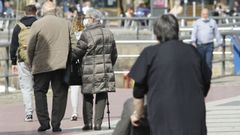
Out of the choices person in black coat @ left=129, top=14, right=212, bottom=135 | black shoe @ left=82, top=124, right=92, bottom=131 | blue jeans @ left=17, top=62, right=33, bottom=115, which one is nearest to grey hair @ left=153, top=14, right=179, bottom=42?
person in black coat @ left=129, top=14, right=212, bottom=135

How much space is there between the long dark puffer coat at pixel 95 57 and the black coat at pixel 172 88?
16.0 feet

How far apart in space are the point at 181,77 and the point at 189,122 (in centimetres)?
35

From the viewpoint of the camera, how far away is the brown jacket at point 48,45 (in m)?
11.3

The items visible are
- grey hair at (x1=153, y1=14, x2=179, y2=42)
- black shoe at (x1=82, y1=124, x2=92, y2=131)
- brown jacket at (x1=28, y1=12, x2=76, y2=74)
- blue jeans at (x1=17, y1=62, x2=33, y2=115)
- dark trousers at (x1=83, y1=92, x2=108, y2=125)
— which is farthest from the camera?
blue jeans at (x1=17, y1=62, x2=33, y2=115)

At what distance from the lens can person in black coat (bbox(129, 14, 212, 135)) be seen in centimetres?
643

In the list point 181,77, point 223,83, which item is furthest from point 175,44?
point 223,83

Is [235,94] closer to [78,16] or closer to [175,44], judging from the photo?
[78,16]

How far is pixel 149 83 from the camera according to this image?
650 centimetres

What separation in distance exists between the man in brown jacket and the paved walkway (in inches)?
18.8

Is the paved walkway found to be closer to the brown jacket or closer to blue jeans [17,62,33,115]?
blue jeans [17,62,33,115]

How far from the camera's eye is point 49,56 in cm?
1130

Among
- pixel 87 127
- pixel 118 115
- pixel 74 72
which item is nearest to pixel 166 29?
pixel 74 72

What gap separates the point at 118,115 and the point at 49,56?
2577 mm

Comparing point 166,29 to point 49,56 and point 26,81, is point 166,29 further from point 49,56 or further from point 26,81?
point 26,81
